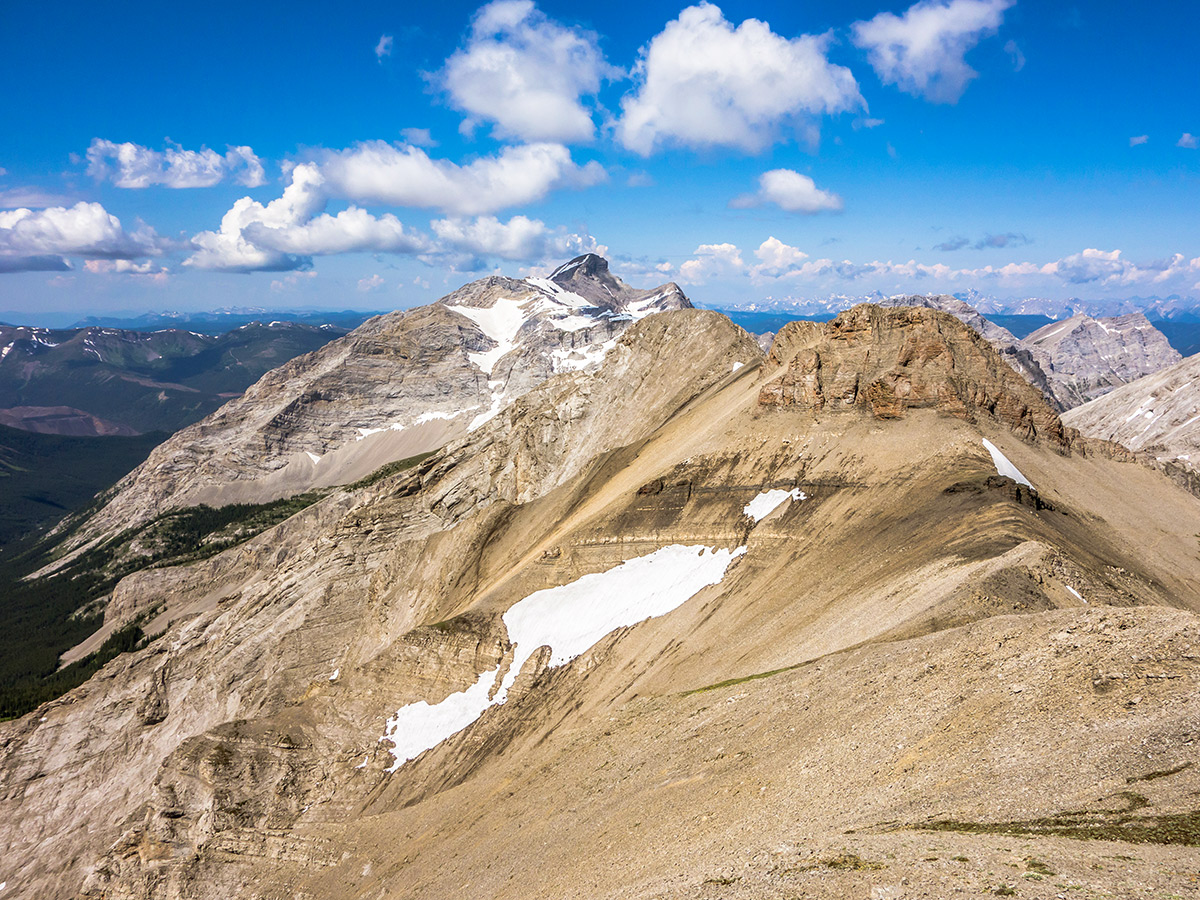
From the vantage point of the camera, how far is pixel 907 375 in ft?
163

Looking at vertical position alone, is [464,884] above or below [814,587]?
below

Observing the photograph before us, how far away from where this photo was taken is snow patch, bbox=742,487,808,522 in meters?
45.8

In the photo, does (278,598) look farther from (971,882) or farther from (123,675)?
(971,882)

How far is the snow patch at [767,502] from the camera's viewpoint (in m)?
45.8

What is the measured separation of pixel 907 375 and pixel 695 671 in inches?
1174

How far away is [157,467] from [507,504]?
512 ft

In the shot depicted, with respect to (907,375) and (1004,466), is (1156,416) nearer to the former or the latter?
(907,375)

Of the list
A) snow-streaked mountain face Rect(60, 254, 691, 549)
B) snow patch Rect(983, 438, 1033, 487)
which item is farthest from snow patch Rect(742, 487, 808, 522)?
snow-streaked mountain face Rect(60, 254, 691, 549)

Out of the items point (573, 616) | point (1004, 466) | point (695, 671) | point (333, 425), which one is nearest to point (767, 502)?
point (695, 671)

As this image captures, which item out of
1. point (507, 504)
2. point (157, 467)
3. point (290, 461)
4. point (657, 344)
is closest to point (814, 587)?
point (507, 504)

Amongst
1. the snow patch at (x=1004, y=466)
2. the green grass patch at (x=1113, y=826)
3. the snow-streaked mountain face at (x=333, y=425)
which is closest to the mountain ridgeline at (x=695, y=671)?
the green grass patch at (x=1113, y=826)

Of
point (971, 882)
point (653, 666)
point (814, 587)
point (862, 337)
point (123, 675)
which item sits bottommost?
point (123, 675)

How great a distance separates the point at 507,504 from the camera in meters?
68.6

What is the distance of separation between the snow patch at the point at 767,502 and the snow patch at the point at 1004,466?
495 inches
